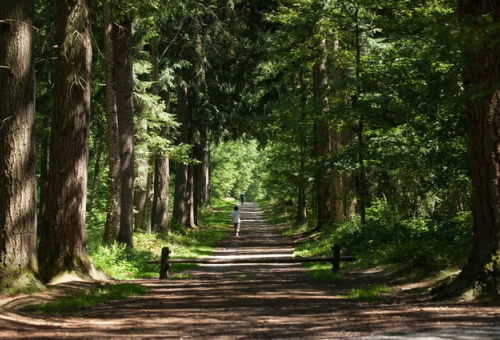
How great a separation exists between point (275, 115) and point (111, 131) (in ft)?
33.6

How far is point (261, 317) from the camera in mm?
9438

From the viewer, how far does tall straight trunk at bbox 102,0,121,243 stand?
18.2m

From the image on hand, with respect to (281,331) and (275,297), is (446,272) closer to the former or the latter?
(275,297)

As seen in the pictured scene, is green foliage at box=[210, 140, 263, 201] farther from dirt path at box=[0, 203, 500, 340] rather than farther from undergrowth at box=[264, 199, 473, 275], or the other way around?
dirt path at box=[0, 203, 500, 340]

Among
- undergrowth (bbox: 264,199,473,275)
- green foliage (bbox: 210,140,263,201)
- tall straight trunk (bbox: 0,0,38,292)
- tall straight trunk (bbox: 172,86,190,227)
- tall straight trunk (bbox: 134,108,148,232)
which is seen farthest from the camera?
green foliage (bbox: 210,140,263,201)

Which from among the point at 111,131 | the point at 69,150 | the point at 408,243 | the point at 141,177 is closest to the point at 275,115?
the point at 141,177

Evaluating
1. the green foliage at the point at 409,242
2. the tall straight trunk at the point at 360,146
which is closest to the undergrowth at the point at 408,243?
the green foliage at the point at 409,242

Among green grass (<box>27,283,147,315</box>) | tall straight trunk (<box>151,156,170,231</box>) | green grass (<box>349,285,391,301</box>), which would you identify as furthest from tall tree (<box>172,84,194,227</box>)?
green grass (<box>349,285,391,301</box>)

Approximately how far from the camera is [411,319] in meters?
8.45

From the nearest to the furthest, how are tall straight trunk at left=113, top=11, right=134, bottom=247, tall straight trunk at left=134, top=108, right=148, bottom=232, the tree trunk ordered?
the tree trunk
tall straight trunk at left=113, top=11, right=134, bottom=247
tall straight trunk at left=134, top=108, right=148, bottom=232

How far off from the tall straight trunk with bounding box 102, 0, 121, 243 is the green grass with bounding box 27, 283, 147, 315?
225 inches

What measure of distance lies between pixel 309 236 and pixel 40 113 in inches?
506

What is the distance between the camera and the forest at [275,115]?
10445mm

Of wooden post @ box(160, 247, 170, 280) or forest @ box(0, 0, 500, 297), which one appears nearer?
forest @ box(0, 0, 500, 297)
